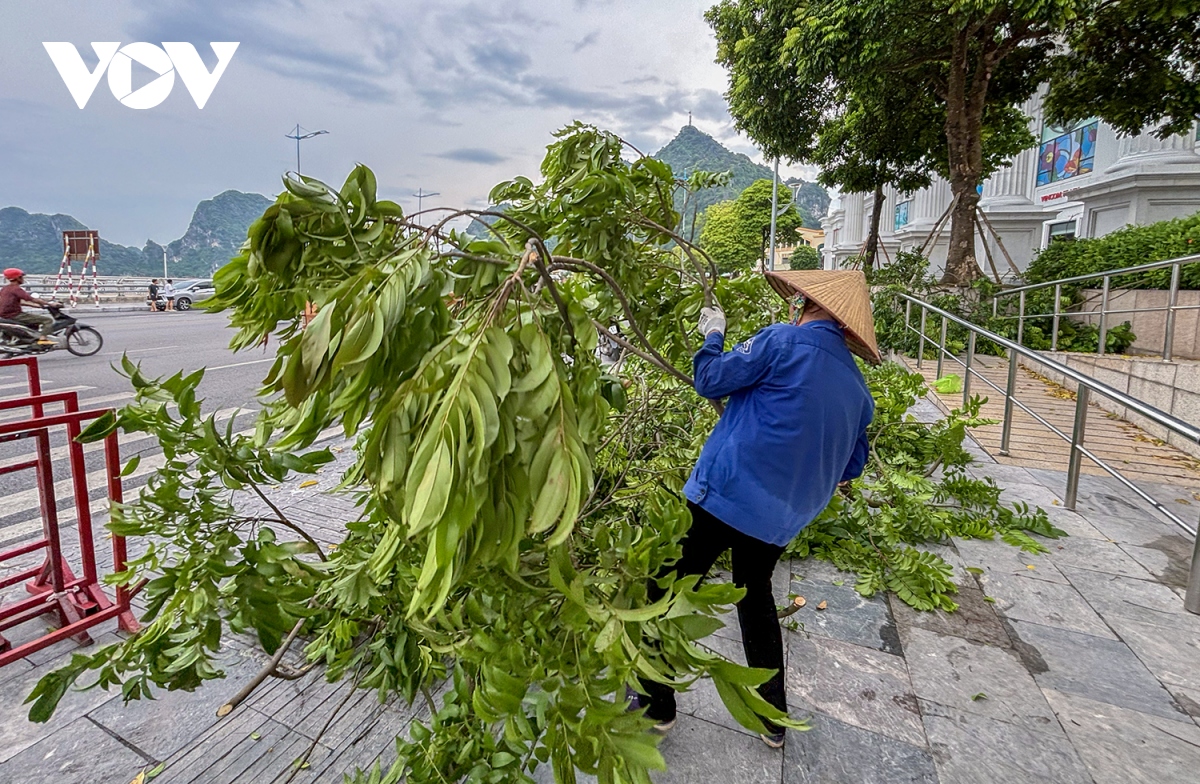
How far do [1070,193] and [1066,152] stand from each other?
8533mm

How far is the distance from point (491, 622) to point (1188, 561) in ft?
12.8

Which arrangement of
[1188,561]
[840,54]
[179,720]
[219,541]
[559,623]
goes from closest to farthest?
[559,623] → [219,541] → [179,720] → [1188,561] → [840,54]

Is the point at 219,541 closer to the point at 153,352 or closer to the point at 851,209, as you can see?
the point at 153,352

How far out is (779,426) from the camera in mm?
1897

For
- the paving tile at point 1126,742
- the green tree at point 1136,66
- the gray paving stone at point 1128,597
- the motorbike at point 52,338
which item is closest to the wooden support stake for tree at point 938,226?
the green tree at point 1136,66

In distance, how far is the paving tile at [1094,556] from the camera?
3.27 meters

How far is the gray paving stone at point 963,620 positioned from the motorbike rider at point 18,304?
13.0m

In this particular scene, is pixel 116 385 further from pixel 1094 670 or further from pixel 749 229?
pixel 749 229

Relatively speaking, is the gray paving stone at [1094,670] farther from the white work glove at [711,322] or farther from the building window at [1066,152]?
the building window at [1066,152]

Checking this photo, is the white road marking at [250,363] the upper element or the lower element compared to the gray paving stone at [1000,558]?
upper

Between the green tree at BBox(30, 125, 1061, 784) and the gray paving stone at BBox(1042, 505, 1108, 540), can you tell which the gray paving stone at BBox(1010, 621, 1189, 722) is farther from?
the green tree at BBox(30, 125, 1061, 784)

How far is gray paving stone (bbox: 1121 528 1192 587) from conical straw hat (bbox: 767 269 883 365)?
2.39 metres

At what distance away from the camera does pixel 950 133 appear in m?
10.8

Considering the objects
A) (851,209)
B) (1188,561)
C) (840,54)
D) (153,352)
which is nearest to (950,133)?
(840,54)
